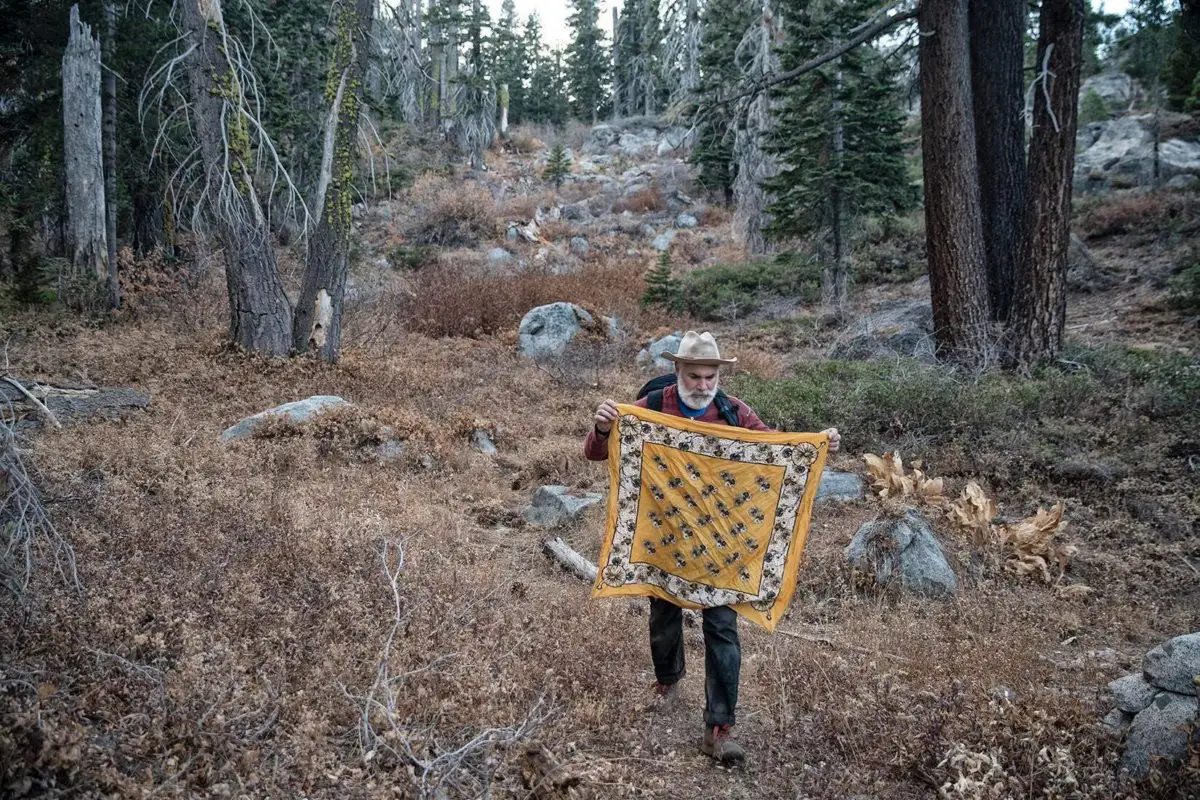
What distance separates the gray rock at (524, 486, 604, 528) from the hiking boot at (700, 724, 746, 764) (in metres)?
3.59

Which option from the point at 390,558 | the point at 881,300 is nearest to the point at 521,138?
the point at 881,300

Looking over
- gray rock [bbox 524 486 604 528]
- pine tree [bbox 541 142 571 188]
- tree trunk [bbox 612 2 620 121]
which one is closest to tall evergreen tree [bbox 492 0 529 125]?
tree trunk [bbox 612 2 620 121]

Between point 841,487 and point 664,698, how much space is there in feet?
12.7

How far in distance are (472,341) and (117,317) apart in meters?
5.74

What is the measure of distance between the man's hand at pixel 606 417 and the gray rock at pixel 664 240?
2024cm

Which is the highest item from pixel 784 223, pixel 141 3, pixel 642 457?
pixel 141 3

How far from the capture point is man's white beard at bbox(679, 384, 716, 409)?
397cm

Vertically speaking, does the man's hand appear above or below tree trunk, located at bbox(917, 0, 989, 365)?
below

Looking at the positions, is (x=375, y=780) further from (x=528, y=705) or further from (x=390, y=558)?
(x=390, y=558)

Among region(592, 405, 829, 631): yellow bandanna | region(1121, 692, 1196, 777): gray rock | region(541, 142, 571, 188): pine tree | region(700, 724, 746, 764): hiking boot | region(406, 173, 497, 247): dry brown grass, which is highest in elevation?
region(541, 142, 571, 188): pine tree

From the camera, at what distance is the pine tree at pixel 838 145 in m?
→ 15.3

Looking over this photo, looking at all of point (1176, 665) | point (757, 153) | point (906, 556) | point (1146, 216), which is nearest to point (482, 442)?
point (906, 556)

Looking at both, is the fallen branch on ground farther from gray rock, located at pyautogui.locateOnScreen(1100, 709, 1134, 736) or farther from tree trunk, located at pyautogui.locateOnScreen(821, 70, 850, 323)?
tree trunk, located at pyautogui.locateOnScreen(821, 70, 850, 323)

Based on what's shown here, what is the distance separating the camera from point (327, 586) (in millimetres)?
4648
